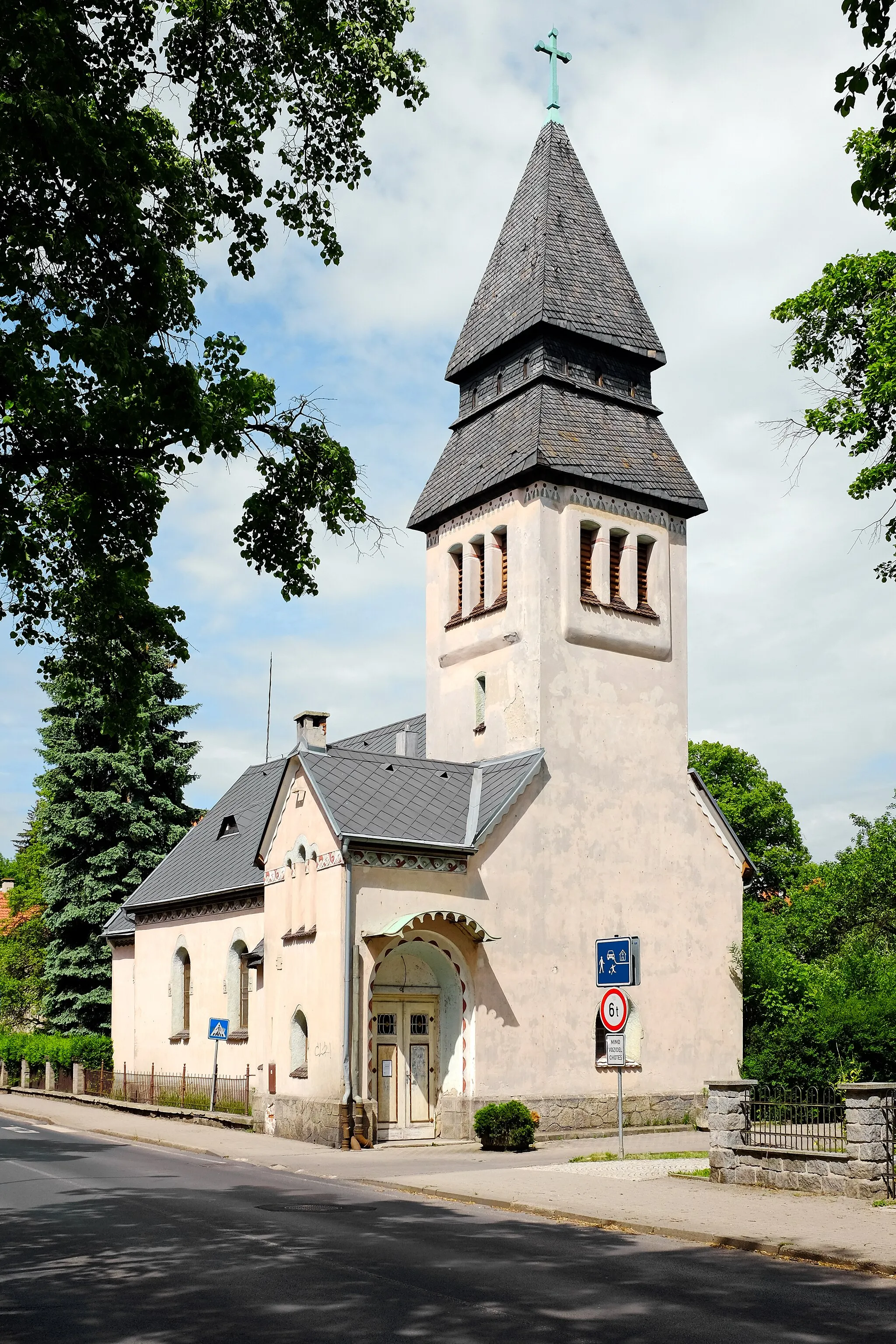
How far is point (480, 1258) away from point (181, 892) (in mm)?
26249

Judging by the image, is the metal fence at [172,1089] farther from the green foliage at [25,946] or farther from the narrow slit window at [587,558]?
the narrow slit window at [587,558]

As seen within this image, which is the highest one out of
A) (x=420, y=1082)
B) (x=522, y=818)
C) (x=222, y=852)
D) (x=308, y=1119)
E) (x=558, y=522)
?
(x=558, y=522)

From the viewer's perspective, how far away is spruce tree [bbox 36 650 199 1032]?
4325 centimetres

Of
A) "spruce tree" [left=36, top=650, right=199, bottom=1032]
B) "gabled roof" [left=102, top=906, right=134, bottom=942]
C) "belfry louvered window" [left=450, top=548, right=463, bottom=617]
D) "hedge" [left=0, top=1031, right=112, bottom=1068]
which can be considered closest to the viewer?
"belfry louvered window" [left=450, top=548, right=463, bottom=617]

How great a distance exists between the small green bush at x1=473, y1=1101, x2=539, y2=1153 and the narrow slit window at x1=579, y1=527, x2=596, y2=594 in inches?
455

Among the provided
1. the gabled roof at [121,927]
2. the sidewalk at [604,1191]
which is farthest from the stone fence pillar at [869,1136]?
the gabled roof at [121,927]

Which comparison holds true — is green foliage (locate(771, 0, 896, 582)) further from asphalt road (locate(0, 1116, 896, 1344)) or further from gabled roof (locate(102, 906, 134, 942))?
gabled roof (locate(102, 906, 134, 942))

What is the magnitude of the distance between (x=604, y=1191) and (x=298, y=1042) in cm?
1107

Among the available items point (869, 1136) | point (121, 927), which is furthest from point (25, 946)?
point (869, 1136)

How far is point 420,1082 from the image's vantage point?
26469 millimetres

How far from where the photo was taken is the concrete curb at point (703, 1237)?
12.0m

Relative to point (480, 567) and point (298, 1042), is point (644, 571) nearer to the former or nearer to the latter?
point (480, 567)

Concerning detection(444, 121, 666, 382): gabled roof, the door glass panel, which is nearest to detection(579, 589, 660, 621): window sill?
detection(444, 121, 666, 382): gabled roof

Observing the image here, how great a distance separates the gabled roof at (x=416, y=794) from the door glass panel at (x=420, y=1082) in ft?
12.1
